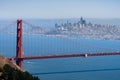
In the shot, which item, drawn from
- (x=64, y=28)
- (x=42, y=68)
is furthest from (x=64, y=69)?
(x=64, y=28)

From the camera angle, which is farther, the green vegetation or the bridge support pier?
the bridge support pier

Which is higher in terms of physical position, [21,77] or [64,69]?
[21,77]

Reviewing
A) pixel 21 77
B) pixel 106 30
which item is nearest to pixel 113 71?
pixel 21 77

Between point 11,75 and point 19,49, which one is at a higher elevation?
point 11,75

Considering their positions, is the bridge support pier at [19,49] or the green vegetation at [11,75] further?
the bridge support pier at [19,49]

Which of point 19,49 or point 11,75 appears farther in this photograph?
point 19,49

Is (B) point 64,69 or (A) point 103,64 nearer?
(B) point 64,69

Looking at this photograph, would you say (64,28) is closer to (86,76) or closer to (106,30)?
(106,30)

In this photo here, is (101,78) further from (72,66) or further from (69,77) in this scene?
(72,66)

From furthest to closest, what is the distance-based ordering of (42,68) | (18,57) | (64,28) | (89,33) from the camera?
1. (89,33)
2. (64,28)
3. (42,68)
4. (18,57)

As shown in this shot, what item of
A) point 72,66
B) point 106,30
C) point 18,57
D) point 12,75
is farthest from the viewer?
point 106,30
